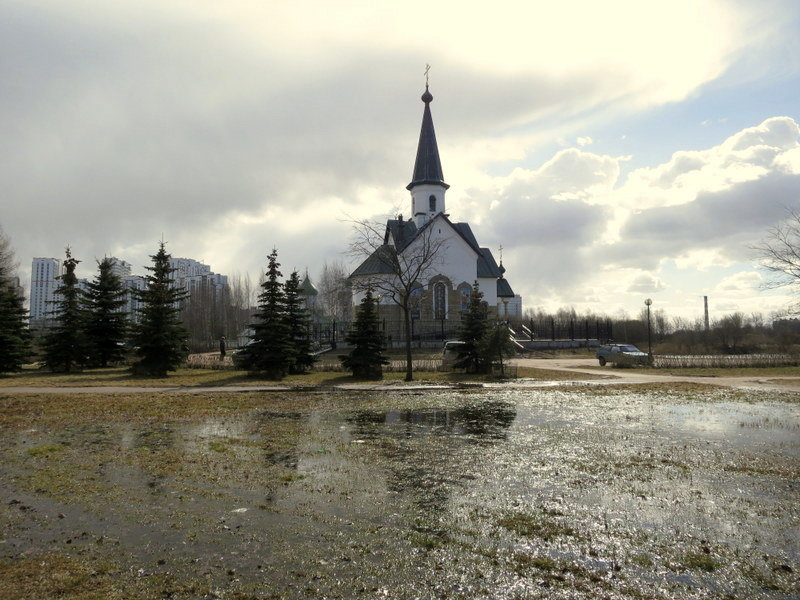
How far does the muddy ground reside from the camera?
4418 millimetres

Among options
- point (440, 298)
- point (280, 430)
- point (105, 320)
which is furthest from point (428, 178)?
point (280, 430)

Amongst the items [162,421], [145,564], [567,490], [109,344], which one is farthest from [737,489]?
[109,344]

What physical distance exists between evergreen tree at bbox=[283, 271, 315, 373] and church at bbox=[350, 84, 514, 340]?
16125 millimetres

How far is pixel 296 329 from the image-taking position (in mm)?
25453

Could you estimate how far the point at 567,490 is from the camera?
272 inches

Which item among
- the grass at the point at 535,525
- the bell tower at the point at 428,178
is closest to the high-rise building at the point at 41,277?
the bell tower at the point at 428,178

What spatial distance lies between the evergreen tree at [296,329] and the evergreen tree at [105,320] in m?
10.0

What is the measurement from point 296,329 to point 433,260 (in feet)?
Result: 67.9

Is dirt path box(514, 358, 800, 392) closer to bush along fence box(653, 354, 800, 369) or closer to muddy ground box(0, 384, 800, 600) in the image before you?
bush along fence box(653, 354, 800, 369)

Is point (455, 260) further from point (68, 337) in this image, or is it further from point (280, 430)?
point (280, 430)

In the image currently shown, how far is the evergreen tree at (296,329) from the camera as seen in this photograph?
24531 millimetres

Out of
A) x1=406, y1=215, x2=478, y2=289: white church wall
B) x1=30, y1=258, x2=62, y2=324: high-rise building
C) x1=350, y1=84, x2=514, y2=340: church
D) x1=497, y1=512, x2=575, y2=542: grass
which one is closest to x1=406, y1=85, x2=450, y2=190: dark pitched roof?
x1=350, y1=84, x2=514, y2=340: church

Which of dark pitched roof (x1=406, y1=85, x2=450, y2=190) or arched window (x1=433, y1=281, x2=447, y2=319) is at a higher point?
dark pitched roof (x1=406, y1=85, x2=450, y2=190)

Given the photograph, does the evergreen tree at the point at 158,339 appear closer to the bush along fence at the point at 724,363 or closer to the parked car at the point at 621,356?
the parked car at the point at 621,356
